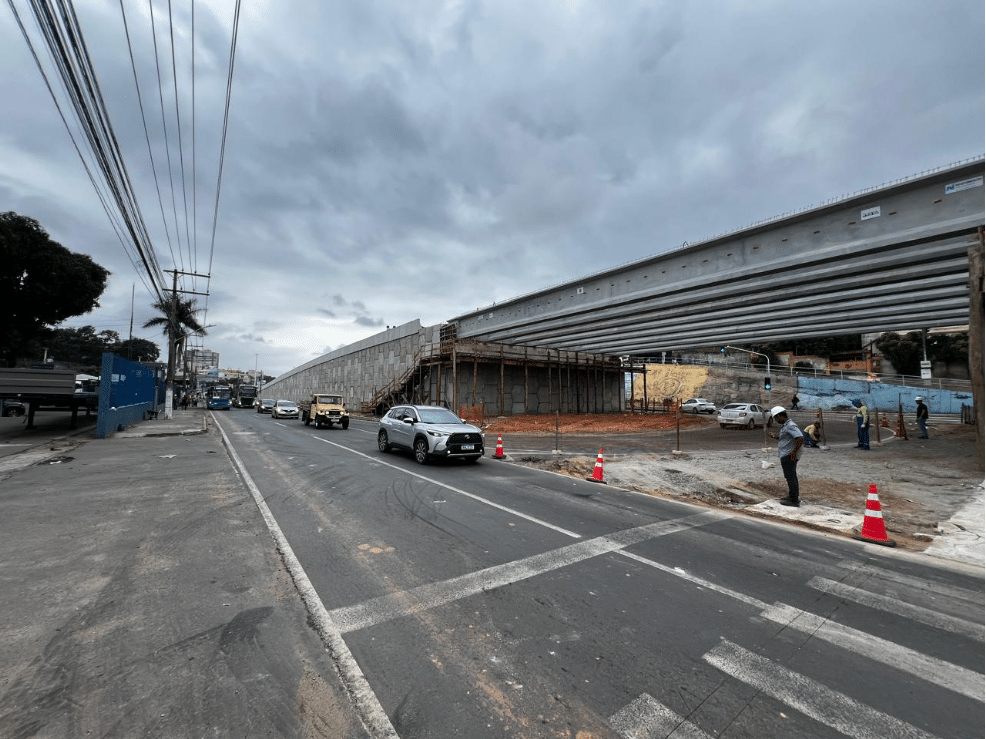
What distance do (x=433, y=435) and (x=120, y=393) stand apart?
52.2 ft

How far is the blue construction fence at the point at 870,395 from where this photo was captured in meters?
44.6

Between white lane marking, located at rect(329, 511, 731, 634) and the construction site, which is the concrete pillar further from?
the construction site

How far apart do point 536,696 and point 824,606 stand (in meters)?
3.20

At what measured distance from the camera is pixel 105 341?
88.6 m

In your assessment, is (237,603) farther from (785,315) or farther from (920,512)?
(785,315)


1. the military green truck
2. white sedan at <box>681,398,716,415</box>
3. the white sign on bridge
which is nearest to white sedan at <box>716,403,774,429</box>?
the white sign on bridge

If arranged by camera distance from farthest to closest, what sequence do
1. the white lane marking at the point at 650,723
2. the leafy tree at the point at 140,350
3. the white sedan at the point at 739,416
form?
the leafy tree at the point at 140,350, the white sedan at the point at 739,416, the white lane marking at the point at 650,723

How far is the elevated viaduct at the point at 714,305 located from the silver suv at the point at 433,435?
1205 centimetres

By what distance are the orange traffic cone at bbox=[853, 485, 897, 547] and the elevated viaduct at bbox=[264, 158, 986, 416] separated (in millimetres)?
7180

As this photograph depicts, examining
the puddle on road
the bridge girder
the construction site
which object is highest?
the bridge girder

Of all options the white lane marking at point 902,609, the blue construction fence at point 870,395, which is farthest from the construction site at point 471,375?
the blue construction fence at point 870,395

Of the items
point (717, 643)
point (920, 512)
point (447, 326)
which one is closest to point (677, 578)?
point (717, 643)

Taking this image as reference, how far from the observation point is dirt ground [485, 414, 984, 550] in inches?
325

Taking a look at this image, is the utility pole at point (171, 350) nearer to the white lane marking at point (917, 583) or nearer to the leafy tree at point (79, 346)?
the white lane marking at point (917, 583)
